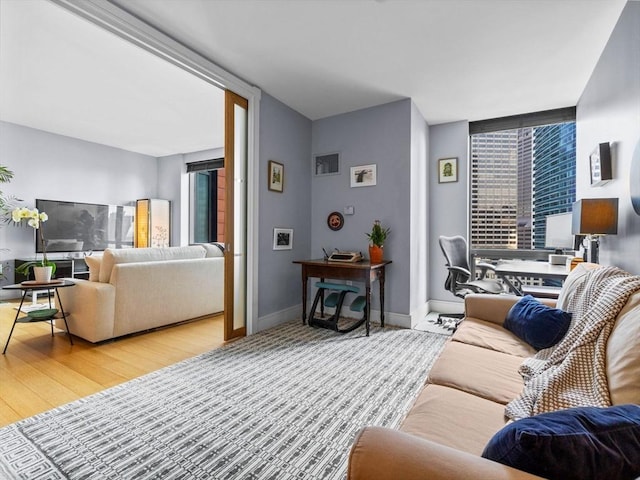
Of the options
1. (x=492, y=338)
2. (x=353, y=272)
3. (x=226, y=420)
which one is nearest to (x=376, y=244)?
(x=353, y=272)

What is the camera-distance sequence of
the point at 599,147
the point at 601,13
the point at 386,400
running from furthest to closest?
the point at 599,147 → the point at 601,13 → the point at 386,400

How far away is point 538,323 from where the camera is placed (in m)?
1.76

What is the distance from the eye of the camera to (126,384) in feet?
7.30

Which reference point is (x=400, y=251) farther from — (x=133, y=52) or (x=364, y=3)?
(x=133, y=52)

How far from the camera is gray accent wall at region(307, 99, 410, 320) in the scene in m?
3.67

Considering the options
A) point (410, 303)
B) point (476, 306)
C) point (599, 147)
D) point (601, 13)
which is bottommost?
point (410, 303)

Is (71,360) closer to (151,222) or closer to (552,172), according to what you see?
(151,222)

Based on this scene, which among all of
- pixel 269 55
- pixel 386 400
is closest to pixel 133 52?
pixel 269 55

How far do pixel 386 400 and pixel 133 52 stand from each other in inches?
144

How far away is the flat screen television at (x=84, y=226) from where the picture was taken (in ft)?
17.6

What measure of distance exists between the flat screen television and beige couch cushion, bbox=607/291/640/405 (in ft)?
22.7

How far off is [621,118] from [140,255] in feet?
14.1

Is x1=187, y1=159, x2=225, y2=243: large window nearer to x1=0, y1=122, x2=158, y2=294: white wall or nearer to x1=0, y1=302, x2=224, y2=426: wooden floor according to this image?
x1=0, y1=122, x2=158, y2=294: white wall

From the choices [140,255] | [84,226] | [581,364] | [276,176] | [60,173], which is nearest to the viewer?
[581,364]
